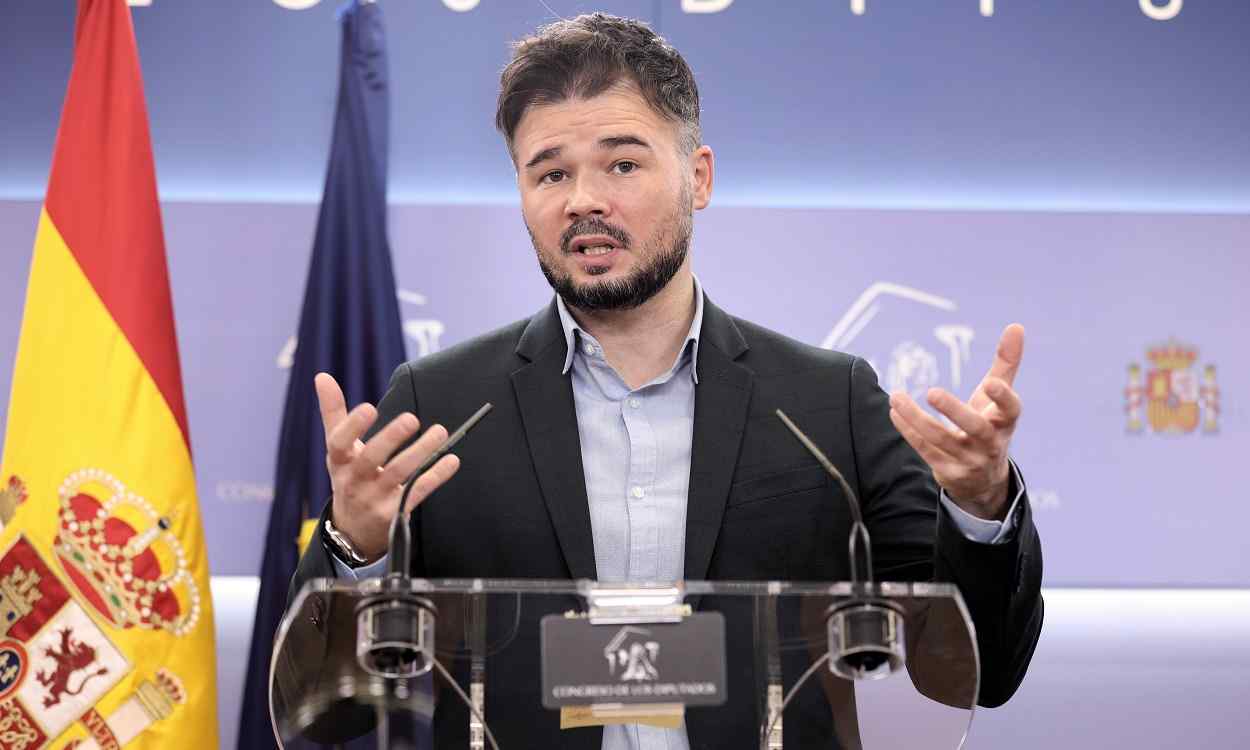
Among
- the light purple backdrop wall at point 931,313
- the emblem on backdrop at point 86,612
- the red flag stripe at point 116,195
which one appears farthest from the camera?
the light purple backdrop wall at point 931,313

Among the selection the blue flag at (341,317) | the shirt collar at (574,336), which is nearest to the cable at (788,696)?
the shirt collar at (574,336)

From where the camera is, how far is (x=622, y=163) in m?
2.35

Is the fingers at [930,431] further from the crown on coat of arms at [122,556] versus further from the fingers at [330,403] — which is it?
the crown on coat of arms at [122,556]

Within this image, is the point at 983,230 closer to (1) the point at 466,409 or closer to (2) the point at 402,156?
(2) the point at 402,156

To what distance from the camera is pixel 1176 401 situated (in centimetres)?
367

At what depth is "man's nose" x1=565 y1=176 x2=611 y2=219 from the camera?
227 cm

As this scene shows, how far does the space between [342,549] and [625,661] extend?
553mm

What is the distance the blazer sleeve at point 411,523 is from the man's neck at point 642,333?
0.33 m

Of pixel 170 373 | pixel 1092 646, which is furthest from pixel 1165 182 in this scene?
pixel 170 373

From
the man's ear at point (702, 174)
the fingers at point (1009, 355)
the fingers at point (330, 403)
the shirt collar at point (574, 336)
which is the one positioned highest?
the man's ear at point (702, 174)

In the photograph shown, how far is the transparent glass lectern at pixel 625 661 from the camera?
4.52ft

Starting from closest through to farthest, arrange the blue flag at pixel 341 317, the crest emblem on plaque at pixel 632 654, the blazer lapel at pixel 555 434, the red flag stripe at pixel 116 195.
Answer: the crest emblem on plaque at pixel 632 654 < the blazer lapel at pixel 555 434 < the red flag stripe at pixel 116 195 < the blue flag at pixel 341 317

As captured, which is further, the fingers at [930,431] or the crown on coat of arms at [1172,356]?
the crown on coat of arms at [1172,356]

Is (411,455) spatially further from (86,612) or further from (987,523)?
(86,612)
